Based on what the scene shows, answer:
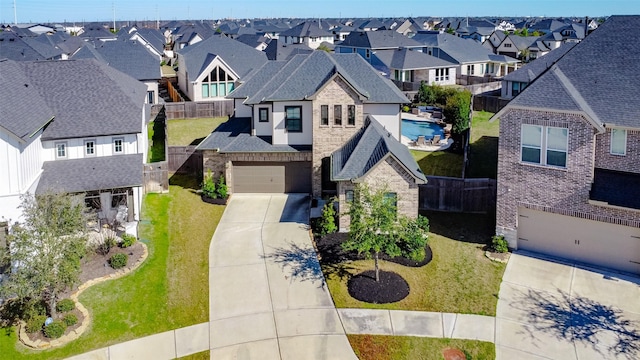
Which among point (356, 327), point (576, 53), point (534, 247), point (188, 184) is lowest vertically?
point (356, 327)

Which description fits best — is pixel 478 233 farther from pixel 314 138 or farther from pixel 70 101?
pixel 70 101

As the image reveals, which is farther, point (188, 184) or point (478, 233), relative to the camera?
point (188, 184)

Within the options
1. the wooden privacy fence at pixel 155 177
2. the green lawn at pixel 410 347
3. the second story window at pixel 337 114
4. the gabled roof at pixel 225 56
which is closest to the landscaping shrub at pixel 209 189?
the wooden privacy fence at pixel 155 177

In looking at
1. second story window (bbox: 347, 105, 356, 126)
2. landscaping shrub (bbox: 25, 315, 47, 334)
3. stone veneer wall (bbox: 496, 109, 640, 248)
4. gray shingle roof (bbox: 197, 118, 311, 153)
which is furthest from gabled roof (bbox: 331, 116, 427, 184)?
landscaping shrub (bbox: 25, 315, 47, 334)

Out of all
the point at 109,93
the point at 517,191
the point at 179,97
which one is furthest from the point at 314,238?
the point at 179,97

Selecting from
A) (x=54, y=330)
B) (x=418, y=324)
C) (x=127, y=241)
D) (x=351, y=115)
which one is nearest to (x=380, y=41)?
(x=351, y=115)

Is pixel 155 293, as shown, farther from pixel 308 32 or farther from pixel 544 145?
pixel 308 32

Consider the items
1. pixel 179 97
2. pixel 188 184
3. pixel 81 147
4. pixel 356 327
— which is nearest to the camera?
pixel 356 327
